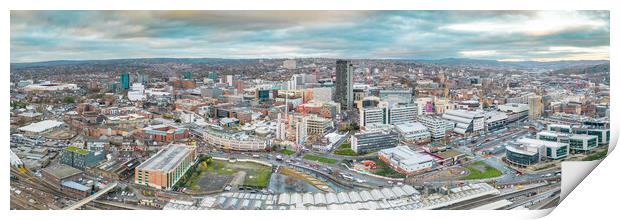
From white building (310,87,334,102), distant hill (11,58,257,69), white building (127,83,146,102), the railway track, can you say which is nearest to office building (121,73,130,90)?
white building (127,83,146,102)

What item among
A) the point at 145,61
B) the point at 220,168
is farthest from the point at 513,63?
the point at 145,61

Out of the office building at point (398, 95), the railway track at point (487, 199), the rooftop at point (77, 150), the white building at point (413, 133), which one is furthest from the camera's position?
the office building at point (398, 95)

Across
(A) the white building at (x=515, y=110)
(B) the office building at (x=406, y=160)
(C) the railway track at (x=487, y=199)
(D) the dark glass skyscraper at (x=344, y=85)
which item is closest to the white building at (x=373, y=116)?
(D) the dark glass skyscraper at (x=344, y=85)

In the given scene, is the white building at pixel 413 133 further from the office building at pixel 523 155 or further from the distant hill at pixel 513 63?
the office building at pixel 523 155

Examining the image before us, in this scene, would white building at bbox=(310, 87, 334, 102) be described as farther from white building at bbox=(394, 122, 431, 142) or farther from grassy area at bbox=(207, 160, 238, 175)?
grassy area at bbox=(207, 160, 238, 175)

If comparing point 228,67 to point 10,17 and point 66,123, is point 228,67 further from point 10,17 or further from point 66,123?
Answer: point 10,17

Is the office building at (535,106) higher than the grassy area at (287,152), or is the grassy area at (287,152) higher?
the office building at (535,106)
